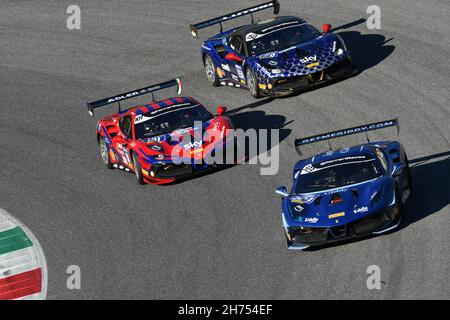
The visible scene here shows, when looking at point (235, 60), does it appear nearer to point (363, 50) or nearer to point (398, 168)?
point (363, 50)

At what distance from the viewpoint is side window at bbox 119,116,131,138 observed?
825 inches

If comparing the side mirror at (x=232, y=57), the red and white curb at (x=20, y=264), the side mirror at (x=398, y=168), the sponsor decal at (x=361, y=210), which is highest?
the side mirror at (x=232, y=57)

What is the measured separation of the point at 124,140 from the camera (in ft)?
68.2

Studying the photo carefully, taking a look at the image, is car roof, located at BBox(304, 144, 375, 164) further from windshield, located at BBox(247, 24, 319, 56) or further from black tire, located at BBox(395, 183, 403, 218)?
windshield, located at BBox(247, 24, 319, 56)

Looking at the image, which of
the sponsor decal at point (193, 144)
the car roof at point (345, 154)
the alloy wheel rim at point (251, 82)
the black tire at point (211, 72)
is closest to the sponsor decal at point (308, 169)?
the car roof at point (345, 154)

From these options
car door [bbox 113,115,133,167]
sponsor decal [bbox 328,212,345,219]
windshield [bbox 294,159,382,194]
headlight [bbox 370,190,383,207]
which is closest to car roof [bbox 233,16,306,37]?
car door [bbox 113,115,133,167]

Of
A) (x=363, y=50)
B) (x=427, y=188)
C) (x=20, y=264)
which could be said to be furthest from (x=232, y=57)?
(x=20, y=264)

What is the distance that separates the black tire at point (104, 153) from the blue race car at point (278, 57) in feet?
12.0

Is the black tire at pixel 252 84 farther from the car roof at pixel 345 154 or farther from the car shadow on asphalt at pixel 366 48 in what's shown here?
the car roof at pixel 345 154

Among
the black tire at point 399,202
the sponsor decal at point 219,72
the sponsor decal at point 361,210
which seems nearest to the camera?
the sponsor decal at point 361,210

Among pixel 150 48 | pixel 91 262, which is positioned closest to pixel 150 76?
pixel 150 48

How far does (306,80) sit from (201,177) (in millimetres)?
3857

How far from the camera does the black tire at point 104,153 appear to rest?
2150 cm

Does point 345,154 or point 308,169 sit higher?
point 345,154
